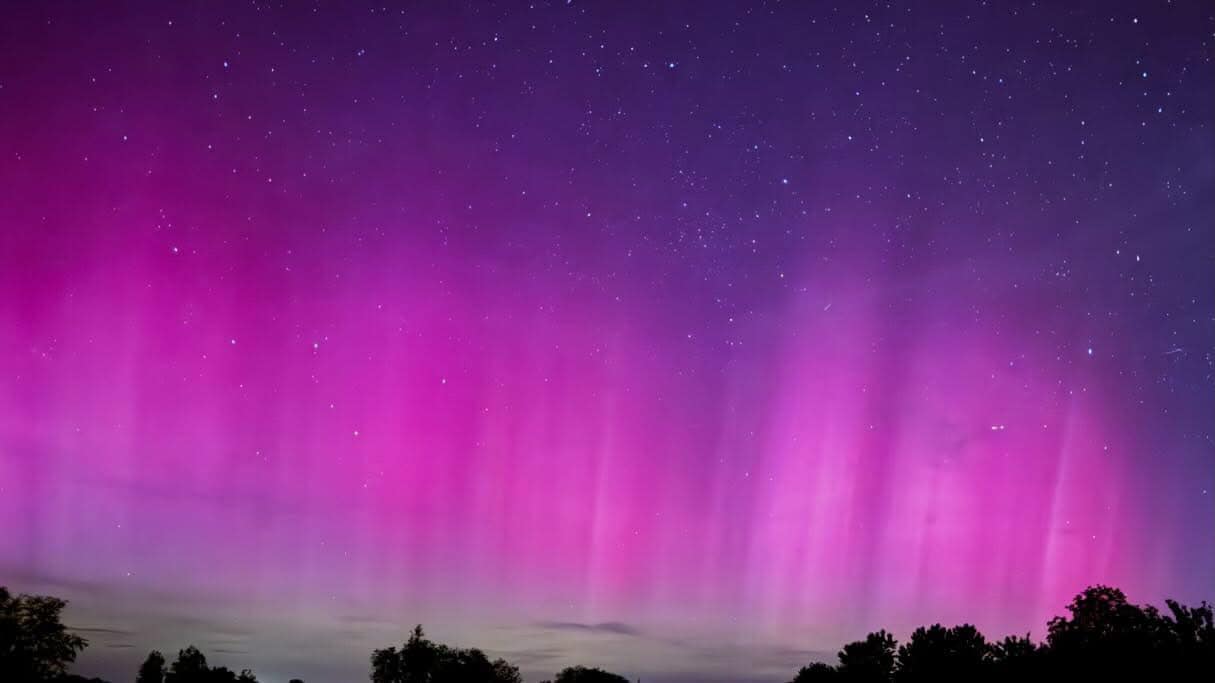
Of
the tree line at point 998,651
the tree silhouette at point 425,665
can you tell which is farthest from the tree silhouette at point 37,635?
the tree silhouette at point 425,665

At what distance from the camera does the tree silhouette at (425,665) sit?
104 m

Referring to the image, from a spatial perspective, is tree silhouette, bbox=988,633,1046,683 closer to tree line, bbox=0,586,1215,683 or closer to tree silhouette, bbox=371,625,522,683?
tree line, bbox=0,586,1215,683

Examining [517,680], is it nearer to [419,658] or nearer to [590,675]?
[590,675]

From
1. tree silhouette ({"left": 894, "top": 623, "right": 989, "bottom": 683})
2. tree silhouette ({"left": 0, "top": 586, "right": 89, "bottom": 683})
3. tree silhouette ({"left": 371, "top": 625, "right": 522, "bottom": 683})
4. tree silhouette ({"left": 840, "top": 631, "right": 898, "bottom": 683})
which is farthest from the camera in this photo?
tree silhouette ({"left": 371, "top": 625, "right": 522, "bottom": 683})

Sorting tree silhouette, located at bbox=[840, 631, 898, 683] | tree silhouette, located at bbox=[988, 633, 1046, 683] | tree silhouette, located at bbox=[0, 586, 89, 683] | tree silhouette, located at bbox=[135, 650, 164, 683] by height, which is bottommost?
tree silhouette, located at bbox=[135, 650, 164, 683]

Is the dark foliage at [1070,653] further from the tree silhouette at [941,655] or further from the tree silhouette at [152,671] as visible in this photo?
the tree silhouette at [152,671]

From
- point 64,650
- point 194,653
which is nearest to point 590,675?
point 194,653

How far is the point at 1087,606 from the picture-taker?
57.9 metres

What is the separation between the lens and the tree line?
104ft

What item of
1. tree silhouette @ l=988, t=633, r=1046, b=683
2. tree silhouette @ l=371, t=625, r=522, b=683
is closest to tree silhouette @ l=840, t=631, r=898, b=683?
tree silhouette @ l=988, t=633, r=1046, b=683

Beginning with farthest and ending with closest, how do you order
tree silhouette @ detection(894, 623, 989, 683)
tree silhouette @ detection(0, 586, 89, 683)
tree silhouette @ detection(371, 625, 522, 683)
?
tree silhouette @ detection(371, 625, 522, 683) < tree silhouette @ detection(0, 586, 89, 683) < tree silhouette @ detection(894, 623, 989, 683)

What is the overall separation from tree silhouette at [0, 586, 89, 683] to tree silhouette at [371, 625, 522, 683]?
4182 centimetres

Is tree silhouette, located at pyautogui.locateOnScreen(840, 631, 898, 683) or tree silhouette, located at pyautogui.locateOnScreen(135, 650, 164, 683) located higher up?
tree silhouette, located at pyautogui.locateOnScreen(840, 631, 898, 683)

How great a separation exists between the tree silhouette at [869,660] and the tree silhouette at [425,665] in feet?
193
